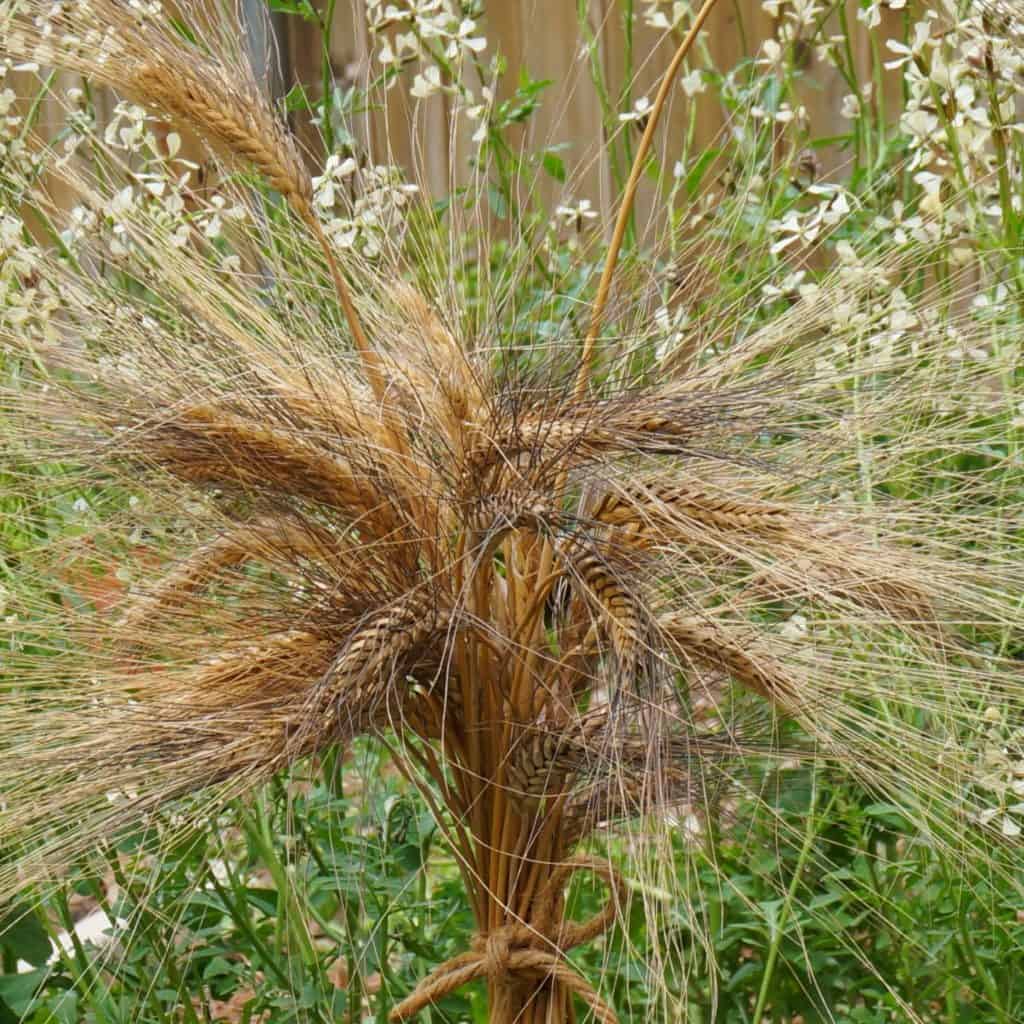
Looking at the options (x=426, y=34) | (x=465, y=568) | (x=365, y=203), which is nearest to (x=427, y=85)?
(x=426, y=34)

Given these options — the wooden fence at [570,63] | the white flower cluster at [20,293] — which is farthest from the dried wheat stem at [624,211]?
the wooden fence at [570,63]

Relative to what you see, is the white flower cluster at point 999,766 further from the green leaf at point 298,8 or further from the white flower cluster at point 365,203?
the green leaf at point 298,8

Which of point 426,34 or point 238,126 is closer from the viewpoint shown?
point 238,126

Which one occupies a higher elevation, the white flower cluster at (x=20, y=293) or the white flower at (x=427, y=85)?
the white flower at (x=427, y=85)

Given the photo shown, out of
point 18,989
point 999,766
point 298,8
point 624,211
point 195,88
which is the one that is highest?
point 298,8

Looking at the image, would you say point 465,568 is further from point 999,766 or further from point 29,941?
point 29,941

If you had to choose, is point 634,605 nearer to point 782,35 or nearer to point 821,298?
point 821,298

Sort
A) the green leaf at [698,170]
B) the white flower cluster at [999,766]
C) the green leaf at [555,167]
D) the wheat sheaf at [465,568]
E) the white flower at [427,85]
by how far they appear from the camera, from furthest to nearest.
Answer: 1. the green leaf at [555,167]
2. the green leaf at [698,170]
3. the white flower at [427,85]
4. the white flower cluster at [999,766]
5. the wheat sheaf at [465,568]

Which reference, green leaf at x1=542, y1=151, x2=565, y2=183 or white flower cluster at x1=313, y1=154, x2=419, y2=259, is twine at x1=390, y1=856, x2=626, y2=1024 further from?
green leaf at x1=542, y1=151, x2=565, y2=183

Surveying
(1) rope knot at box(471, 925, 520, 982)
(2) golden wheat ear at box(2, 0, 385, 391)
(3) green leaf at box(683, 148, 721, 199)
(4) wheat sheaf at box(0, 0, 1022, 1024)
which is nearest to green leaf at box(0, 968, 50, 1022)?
(4) wheat sheaf at box(0, 0, 1022, 1024)
